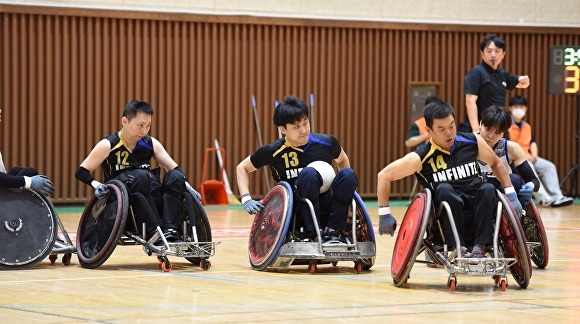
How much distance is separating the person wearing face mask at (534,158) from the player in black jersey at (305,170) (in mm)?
7864

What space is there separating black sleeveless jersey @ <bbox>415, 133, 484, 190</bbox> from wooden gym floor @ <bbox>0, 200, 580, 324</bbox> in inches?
23.7

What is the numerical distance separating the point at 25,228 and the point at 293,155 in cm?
181

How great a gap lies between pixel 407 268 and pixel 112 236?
203 cm

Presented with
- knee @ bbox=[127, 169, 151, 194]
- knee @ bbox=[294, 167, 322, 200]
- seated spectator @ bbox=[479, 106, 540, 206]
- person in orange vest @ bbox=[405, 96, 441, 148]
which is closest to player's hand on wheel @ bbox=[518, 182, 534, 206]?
seated spectator @ bbox=[479, 106, 540, 206]

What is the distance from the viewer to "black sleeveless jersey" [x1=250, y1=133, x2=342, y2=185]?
783cm

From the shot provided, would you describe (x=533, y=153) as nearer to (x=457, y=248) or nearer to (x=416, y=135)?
(x=416, y=135)

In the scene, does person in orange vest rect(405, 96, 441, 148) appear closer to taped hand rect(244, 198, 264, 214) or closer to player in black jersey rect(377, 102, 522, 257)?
taped hand rect(244, 198, 264, 214)

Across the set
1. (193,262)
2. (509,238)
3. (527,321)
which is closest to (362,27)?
(193,262)

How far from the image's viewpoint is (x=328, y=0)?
1602 cm

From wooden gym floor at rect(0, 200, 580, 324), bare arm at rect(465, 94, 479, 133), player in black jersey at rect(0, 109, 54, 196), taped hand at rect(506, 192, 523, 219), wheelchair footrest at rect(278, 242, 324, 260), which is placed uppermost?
bare arm at rect(465, 94, 479, 133)

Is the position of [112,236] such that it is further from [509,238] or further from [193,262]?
[509,238]

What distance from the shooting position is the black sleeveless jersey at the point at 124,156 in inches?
315

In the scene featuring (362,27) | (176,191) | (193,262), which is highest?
(362,27)

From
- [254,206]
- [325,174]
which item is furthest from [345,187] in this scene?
[254,206]
